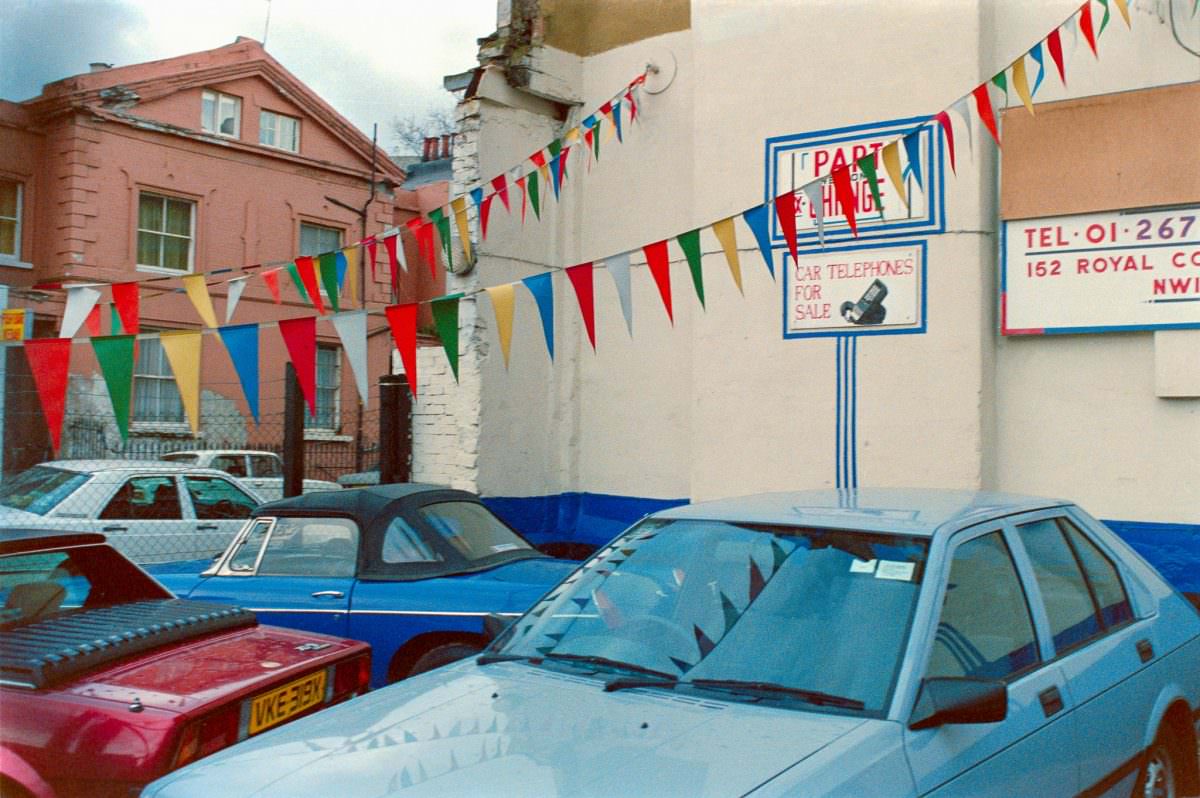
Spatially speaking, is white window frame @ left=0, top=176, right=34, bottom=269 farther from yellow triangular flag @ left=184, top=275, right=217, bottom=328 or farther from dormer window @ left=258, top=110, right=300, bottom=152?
yellow triangular flag @ left=184, top=275, right=217, bottom=328

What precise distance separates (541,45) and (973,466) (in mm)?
5318

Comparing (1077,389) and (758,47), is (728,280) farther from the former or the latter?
(1077,389)

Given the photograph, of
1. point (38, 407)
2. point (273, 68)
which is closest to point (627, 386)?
point (38, 407)

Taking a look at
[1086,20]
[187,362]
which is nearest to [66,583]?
[187,362]

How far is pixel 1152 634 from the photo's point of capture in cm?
395

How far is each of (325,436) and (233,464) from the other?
4.86 meters

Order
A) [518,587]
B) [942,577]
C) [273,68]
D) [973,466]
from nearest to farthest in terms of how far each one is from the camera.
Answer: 1. [942,577]
2. [518,587]
3. [973,466]
4. [273,68]

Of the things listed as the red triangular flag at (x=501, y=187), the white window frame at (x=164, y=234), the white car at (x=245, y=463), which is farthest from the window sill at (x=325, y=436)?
the red triangular flag at (x=501, y=187)

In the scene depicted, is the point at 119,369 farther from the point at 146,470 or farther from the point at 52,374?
the point at 146,470

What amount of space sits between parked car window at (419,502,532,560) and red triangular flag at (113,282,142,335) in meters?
3.09

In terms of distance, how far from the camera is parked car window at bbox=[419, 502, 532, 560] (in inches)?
235

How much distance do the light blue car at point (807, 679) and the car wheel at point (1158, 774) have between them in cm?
1

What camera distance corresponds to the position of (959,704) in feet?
8.93

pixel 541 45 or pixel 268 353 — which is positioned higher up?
pixel 541 45
